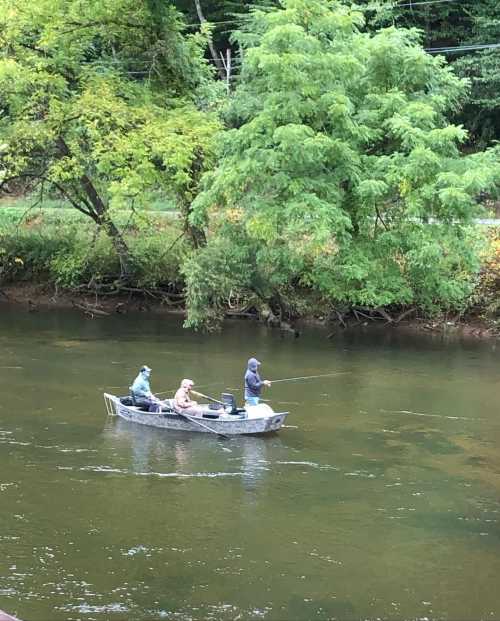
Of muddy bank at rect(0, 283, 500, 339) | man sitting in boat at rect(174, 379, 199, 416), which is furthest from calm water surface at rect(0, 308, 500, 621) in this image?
muddy bank at rect(0, 283, 500, 339)

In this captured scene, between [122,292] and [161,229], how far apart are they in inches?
119

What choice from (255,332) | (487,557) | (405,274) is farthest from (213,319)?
(487,557)

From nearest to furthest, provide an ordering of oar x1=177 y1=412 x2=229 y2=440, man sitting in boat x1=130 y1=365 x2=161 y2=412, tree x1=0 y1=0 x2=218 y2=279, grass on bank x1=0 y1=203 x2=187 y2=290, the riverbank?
oar x1=177 y1=412 x2=229 y2=440
man sitting in boat x1=130 y1=365 x2=161 y2=412
tree x1=0 y1=0 x2=218 y2=279
the riverbank
grass on bank x1=0 y1=203 x2=187 y2=290

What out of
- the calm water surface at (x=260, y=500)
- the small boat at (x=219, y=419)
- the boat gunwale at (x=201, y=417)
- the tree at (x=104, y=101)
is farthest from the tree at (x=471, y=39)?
the boat gunwale at (x=201, y=417)

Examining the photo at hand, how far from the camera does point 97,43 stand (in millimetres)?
31797

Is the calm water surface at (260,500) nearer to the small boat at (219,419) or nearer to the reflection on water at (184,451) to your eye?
the reflection on water at (184,451)

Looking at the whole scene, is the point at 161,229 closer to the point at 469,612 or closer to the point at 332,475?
the point at 332,475

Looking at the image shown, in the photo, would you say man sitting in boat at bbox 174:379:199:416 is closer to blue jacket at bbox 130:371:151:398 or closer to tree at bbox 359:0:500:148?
blue jacket at bbox 130:371:151:398

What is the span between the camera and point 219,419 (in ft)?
56.7

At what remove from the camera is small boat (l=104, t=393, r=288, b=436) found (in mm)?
17203

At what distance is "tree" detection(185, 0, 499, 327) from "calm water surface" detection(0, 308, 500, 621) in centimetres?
403

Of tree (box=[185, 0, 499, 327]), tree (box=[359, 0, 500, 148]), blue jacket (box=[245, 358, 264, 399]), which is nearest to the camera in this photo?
blue jacket (box=[245, 358, 264, 399])

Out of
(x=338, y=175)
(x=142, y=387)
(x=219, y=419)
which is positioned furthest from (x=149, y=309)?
(x=219, y=419)

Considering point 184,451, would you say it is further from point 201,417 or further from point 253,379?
point 253,379
